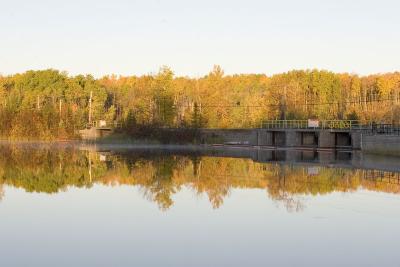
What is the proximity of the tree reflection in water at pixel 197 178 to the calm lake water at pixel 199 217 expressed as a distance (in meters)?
0.08

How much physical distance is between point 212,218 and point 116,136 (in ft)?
190

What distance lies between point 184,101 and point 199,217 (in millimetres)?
93776

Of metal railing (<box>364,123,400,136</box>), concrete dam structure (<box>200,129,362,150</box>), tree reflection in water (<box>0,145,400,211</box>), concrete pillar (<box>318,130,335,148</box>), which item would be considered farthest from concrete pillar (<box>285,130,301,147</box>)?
tree reflection in water (<box>0,145,400,211</box>)

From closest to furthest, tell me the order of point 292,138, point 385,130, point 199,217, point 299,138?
point 199,217 → point 385,130 → point 292,138 → point 299,138

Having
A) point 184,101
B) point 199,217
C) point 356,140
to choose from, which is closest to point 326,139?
point 356,140

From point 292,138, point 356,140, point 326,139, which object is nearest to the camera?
point 356,140

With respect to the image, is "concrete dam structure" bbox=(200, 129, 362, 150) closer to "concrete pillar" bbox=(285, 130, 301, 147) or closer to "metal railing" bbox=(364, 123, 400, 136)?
"concrete pillar" bbox=(285, 130, 301, 147)

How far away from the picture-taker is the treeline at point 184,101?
263 ft

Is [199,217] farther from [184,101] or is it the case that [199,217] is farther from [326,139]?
[184,101]

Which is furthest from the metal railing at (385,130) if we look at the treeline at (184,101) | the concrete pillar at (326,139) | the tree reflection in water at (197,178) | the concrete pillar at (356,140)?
the treeline at (184,101)

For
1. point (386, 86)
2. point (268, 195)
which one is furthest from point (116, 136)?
point (386, 86)

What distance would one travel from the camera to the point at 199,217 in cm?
1888

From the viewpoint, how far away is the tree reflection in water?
25.8 m

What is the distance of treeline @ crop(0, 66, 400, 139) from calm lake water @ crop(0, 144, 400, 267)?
143ft
